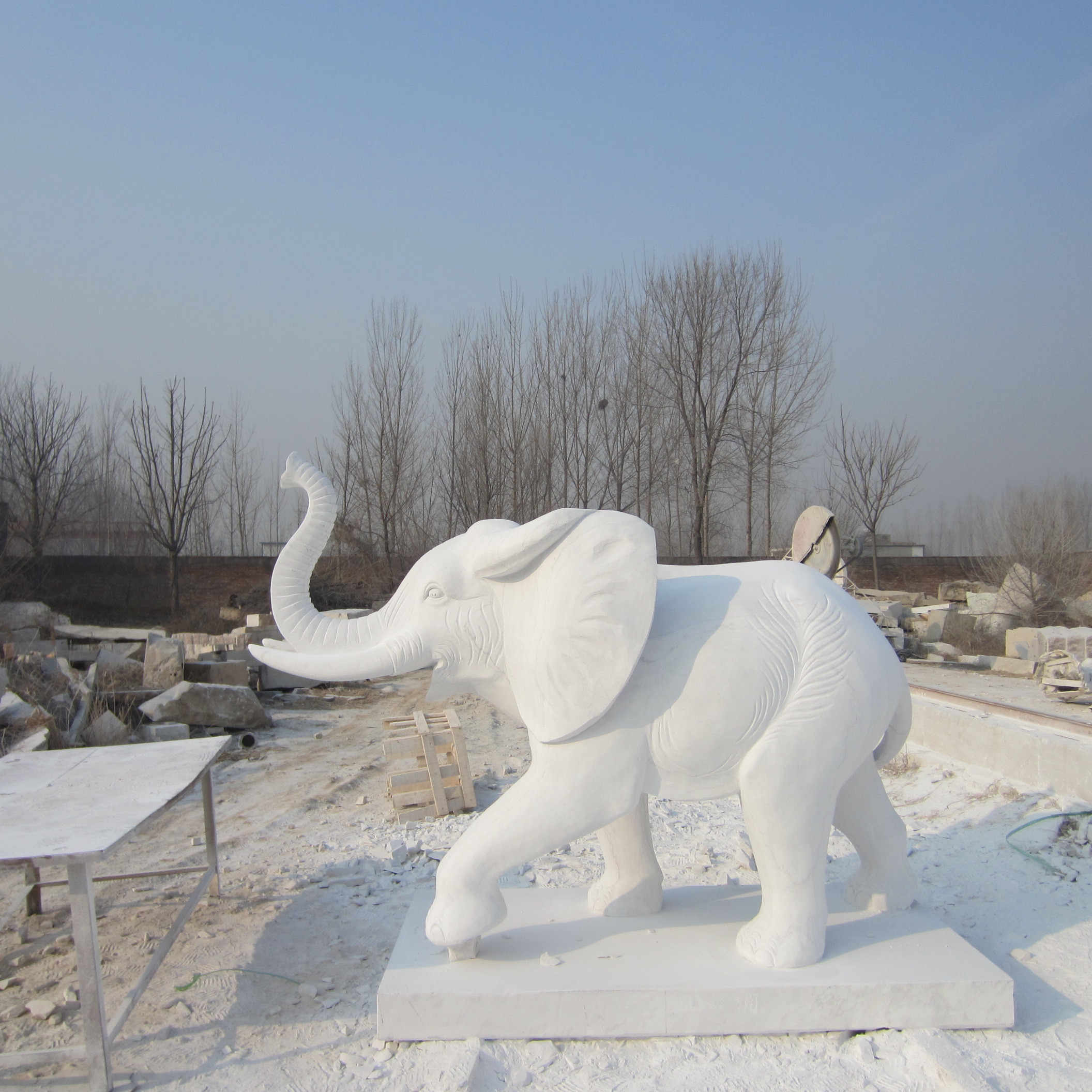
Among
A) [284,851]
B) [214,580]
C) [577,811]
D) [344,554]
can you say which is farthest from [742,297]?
[577,811]

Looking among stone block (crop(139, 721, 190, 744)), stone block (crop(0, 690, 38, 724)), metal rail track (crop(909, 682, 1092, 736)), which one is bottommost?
stone block (crop(139, 721, 190, 744))

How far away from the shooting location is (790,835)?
7.67ft

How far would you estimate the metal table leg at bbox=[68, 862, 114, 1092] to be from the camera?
2.15m

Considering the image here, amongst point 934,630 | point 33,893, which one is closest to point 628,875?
point 33,893

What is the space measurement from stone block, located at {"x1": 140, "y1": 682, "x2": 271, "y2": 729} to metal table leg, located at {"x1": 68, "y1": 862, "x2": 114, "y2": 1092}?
201 inches

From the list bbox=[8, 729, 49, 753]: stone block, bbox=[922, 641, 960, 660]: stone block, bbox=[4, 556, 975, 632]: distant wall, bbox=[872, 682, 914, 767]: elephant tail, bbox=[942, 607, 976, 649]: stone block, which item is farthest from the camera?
bbox=[4, 556, 975, 632]: distant wall

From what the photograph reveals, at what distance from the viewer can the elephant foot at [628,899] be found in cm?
278

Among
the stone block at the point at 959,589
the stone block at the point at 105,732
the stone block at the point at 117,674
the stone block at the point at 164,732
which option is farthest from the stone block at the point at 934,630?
the stone block at the point at 105,732

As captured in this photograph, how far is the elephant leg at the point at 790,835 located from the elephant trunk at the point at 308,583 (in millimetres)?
1134

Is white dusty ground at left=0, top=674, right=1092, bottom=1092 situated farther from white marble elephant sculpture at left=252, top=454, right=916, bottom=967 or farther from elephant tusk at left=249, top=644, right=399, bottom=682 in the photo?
elephant tusk at left=249, top=644, right=399, bottom=682

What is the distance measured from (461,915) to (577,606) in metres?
0.88

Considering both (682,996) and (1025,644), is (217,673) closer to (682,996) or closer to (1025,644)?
(682,996)

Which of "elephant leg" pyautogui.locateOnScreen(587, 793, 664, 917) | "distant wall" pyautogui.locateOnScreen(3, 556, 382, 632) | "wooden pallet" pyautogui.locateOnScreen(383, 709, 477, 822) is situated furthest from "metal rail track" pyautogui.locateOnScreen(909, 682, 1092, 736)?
"distant wall" pyautogui.locateOnScreen(3, 556, 382, 632)

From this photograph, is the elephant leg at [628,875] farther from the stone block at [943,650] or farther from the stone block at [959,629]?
the stone block at [959,629]
